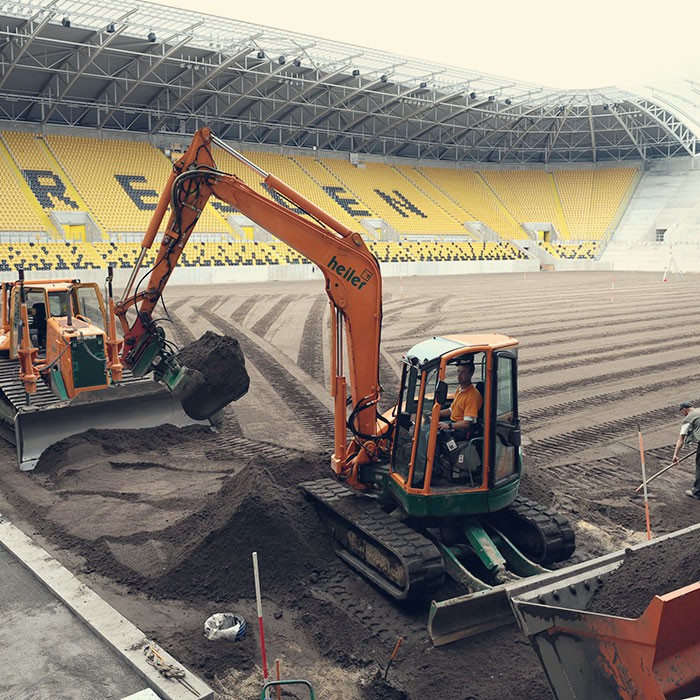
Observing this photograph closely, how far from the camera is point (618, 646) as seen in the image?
3.77 meters

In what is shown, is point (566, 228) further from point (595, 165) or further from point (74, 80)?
point (74, 80)

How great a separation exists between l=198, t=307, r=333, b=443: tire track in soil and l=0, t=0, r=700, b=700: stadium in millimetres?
82

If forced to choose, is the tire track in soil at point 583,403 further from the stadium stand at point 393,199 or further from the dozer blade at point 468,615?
the stadium stand at point 393,199

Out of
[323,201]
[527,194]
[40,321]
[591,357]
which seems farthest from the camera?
[527,194]

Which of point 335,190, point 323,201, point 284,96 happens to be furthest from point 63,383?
point 335,190

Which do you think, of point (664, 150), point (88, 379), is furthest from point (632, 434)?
point (664, 150)

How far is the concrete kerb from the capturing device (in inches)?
187

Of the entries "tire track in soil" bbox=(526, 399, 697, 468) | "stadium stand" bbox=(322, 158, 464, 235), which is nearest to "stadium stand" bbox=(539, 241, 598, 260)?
"stadium stand" bbox=(322, 158, 464, 235)

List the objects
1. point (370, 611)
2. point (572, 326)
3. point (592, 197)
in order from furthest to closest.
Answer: point (592, 197) < point (572, 326) < point (370, 611)

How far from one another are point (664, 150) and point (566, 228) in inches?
416

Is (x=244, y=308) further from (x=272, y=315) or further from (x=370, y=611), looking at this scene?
(x=370, y=611)

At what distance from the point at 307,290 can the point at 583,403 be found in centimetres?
1920

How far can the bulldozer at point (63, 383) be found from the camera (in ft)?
31.0

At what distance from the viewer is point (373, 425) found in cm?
705
